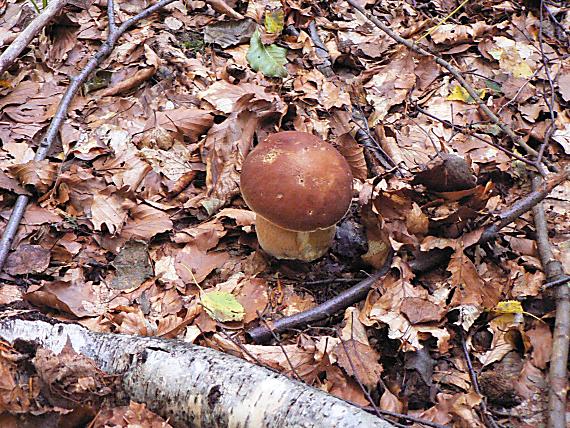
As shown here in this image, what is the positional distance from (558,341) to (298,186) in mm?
1545

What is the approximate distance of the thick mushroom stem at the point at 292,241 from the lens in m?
3.10

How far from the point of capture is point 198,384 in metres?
2.18

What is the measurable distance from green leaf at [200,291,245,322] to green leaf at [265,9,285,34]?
293cm

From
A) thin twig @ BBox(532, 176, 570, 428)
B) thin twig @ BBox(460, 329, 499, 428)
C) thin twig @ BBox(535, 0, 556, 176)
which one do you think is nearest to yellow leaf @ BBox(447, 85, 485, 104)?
thin twig @ BBox(535, 0, 556, 176)

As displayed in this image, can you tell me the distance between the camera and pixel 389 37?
511cm

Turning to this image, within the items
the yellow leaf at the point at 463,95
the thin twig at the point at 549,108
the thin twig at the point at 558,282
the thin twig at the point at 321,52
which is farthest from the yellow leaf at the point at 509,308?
the thin twig at the point at 321,52

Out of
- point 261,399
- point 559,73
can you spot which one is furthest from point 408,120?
point 261,399

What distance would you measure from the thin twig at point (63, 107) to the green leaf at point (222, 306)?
4.25ft

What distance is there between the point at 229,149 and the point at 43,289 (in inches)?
64.5

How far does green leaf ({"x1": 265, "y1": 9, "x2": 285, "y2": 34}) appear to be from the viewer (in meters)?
4.92

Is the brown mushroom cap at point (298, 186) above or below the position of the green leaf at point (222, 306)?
above

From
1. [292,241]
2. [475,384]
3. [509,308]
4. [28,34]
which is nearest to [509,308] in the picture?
[509,308]

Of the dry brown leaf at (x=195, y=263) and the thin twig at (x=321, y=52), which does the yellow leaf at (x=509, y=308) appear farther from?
the thin twig at (x=321, y=52)

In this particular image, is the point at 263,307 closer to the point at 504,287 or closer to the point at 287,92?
the point at 504,287
